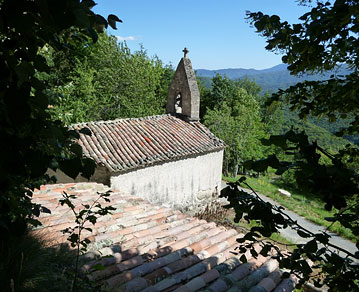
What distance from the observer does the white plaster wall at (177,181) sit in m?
9.70

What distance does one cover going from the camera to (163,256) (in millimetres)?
4129

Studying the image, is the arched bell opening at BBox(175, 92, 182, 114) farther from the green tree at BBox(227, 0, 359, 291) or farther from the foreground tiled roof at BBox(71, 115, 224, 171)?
the green tree at BBox(227, 0, 359, 291)

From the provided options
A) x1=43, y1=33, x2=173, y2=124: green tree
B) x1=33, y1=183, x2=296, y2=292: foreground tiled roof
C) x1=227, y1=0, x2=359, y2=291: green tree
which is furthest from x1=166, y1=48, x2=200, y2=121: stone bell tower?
x1=227, y1=0, x2=359, y2=291: green tree

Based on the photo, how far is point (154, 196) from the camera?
10594 mm

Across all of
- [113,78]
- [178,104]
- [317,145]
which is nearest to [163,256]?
[317,145]

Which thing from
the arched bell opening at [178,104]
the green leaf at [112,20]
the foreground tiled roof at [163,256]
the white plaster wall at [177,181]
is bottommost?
the white plaster wall at [177,181]

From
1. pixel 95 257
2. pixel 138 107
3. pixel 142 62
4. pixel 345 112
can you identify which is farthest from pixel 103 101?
pixel 345 112

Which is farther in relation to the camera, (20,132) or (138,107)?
(138,107)

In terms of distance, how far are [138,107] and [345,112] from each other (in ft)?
62.2

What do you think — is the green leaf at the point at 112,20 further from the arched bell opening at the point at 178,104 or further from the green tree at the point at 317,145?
the arched bell opening at the point at 178,104

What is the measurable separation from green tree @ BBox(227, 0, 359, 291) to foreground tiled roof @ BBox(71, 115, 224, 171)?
7.19 m

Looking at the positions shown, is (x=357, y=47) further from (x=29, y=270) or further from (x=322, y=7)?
(x=29, y=270)

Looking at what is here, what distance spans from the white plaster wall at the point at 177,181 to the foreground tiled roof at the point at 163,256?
3730 mm

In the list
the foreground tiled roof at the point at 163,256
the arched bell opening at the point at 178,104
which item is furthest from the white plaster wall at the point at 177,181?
the foreground tiled roof at the point at 163,256
